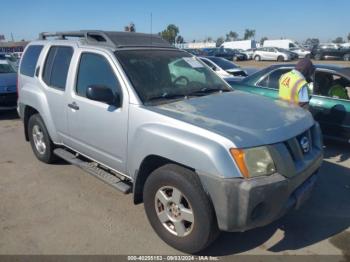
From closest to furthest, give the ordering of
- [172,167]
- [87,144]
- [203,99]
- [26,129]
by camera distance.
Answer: [172,167]
[203,99]
[87,144]
[26,129]

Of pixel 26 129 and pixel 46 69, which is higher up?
pixel 46 69

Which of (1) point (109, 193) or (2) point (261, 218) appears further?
(1) point (109, 193)

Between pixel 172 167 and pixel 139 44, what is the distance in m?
1.95

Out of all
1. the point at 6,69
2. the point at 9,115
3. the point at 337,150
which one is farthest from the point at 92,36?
the point at 6,69

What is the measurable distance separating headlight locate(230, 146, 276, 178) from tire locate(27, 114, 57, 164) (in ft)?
11.2

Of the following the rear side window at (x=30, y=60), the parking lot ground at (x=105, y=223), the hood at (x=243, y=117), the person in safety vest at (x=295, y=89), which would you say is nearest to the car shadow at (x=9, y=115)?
the rear side window at (x=30, y=60)

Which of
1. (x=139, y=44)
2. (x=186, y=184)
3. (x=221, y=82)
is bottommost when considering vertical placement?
(x=186, y=184)

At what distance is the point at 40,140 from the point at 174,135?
130 inches

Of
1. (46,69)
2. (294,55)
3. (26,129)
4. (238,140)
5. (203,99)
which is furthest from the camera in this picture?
(294,55)

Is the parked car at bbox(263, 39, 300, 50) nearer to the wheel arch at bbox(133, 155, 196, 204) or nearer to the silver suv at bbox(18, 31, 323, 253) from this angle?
the silver suv at bbox(18, 31, 323, 253)

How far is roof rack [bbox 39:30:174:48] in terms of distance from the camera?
4.25m

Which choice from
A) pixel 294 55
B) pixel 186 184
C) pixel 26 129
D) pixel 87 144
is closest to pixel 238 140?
pixel 186 184

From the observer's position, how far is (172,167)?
123 inches

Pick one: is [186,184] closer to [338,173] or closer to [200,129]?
[200,129]
